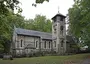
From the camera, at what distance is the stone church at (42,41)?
45691mm

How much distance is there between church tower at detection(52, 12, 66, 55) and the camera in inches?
1955

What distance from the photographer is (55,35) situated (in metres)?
51.5

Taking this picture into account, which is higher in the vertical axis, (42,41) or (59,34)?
(59,34)

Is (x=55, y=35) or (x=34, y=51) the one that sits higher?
(x=55, y=35)

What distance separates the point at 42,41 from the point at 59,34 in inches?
224

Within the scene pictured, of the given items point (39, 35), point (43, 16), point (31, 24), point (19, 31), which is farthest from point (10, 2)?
point (43, 16)

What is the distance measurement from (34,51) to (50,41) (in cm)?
780

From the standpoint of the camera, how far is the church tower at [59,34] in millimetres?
49656

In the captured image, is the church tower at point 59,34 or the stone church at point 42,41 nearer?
the stone church at point 42,41

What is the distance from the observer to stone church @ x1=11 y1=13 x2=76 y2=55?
45.7m

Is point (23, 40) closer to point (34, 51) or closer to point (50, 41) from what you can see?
point (34, 51)

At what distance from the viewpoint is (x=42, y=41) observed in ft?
167

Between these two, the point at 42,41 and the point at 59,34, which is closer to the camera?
the point at 59,34

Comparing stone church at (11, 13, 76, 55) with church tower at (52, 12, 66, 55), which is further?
church tower at (52, 12, 66, 55)
